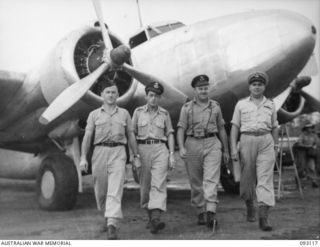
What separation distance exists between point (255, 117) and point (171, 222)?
1.70 metres

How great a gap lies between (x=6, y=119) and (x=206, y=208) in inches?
168

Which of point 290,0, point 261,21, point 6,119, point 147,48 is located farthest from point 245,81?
point 6,119

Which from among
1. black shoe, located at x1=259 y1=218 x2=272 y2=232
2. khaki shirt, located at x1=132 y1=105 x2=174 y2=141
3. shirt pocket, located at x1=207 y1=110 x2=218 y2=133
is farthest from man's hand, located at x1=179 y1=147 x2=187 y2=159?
black shoe, located at x1=259 y1=218 x2=272 y2=232

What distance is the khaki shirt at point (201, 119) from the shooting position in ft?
16.7

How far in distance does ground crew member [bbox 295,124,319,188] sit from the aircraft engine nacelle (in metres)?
6.95

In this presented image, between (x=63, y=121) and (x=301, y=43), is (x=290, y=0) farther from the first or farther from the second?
(x=63, y=121)

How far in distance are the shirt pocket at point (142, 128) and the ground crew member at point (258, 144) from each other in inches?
40.2

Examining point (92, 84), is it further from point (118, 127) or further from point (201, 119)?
point (201, 119)

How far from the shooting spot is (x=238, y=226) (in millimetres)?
4988

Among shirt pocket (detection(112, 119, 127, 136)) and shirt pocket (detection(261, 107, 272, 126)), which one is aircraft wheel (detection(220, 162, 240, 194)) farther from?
shirt pocket (detection(112, 119, 127, 136))

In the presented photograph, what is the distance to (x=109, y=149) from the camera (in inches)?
182

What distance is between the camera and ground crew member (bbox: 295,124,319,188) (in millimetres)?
11609

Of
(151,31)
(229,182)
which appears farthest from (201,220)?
(151,31)

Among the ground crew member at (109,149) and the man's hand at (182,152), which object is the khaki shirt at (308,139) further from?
the ground crew member at (109,149)
